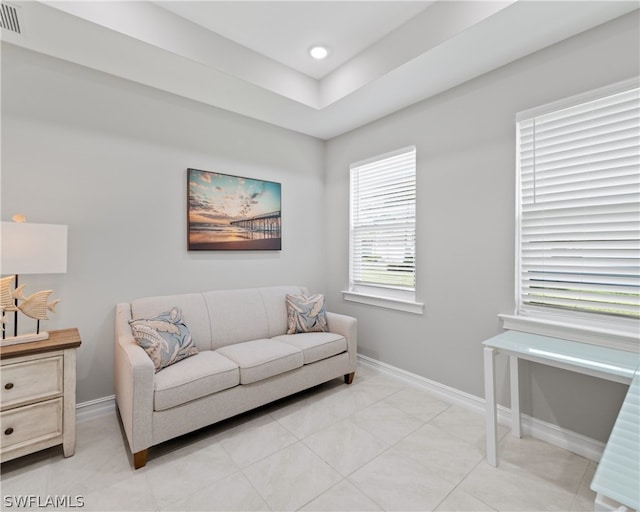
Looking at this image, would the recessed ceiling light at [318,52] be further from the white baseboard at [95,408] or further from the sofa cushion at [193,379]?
the white baseboard at [95,408]

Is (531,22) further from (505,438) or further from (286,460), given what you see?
(286,460)

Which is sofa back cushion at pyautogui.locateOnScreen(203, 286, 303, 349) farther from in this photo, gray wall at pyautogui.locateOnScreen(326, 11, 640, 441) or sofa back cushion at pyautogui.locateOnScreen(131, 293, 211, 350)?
gray wall at pyautogui.locateOnScreen(326, 11, 640, 441)

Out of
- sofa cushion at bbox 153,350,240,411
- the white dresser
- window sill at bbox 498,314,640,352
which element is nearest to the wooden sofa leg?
sofa cushion at bbox 153,350,240,411

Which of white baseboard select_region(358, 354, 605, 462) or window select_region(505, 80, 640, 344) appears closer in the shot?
window select_region(505, 80, 640, 344)

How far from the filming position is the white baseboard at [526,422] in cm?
198

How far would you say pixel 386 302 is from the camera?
3.24 metres

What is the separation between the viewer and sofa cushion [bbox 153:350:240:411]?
6.39 ft

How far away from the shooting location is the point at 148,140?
2.71m

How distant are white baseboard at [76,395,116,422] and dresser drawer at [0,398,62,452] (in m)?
0.53

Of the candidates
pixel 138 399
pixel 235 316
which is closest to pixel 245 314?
pixel 235 316

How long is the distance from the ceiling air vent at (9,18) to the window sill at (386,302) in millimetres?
3350

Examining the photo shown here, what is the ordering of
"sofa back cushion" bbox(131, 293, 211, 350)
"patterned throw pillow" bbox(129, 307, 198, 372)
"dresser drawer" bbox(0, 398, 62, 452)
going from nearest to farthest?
"dresser drawer" bbox(0, 398, 62, 452)
"patterned throw pillow" bbox(129, 307, 198, 372)
"sofa back cushion" bbox(131, 293, 211, 350)

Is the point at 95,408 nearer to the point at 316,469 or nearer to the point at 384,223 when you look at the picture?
the point at 316,469

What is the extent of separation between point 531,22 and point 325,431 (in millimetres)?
2963
